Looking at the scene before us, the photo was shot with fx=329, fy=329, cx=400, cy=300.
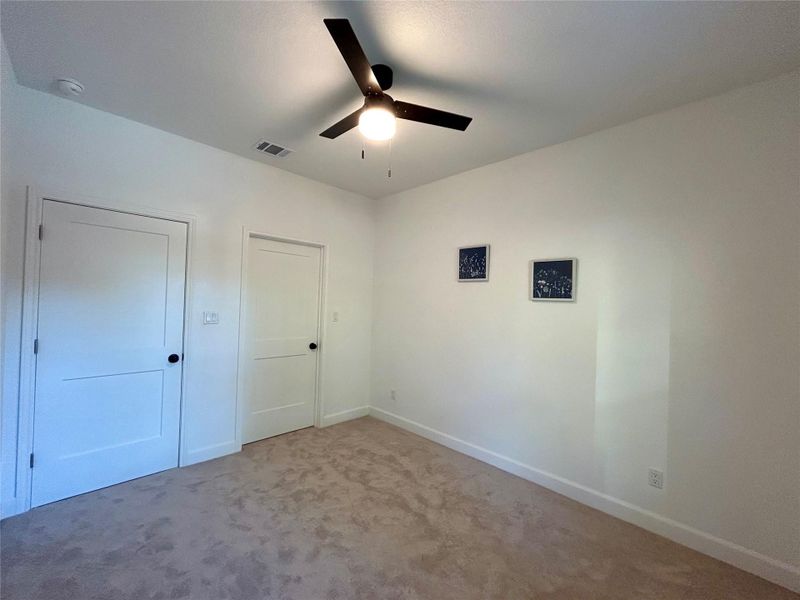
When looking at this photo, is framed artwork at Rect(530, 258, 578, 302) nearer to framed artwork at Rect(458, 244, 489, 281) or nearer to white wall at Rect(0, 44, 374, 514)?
framed artwork at Rect(458, 244, 489, 281)

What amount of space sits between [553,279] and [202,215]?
3.01 m

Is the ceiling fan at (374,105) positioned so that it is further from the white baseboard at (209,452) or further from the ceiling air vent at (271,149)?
the white baseboard at (209,452)

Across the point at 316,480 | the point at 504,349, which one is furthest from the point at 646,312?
the point at 316,480

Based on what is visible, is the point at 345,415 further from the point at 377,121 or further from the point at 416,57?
the point at 416,57

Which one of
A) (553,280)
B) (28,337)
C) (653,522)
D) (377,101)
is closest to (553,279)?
(553,280)

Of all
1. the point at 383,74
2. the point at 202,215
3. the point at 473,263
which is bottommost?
the point at 473,263

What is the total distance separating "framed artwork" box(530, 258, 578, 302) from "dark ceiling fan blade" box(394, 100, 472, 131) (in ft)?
4.45

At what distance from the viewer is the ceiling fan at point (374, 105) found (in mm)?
1377

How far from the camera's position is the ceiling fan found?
1.38m

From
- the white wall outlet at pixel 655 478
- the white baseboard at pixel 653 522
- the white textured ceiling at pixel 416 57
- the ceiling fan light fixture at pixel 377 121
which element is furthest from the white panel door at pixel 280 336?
the white wall outlet at pixel 655 478

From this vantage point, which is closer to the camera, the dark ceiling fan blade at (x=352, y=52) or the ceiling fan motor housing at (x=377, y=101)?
the dark ceiling fan blade at (x=352, y=52)

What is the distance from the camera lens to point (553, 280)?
264 cm

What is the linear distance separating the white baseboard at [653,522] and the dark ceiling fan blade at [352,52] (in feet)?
9.66

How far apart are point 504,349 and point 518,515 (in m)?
1.24
